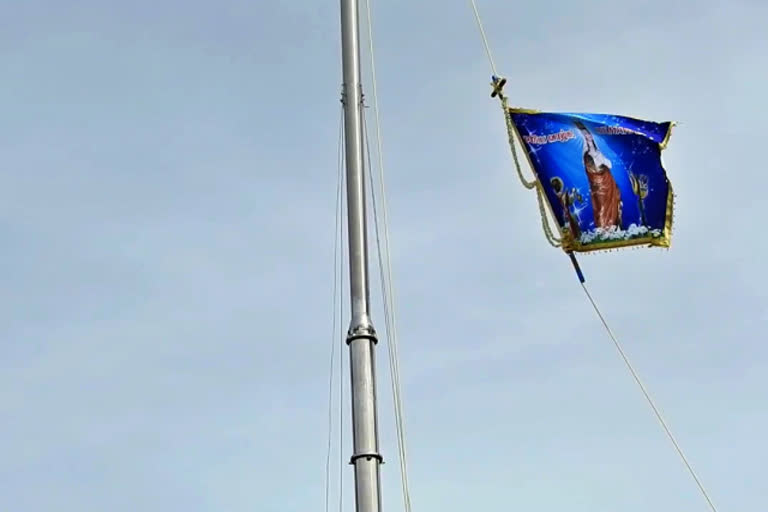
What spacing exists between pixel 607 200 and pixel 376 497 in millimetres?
8139

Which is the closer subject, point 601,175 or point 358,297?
point 358,297

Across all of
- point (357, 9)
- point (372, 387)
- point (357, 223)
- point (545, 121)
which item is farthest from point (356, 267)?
point (545, 121)

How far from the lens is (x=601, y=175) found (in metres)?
19.4

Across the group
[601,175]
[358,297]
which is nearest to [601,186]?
[601,175]

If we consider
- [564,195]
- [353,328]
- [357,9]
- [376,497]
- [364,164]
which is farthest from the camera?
[564,195]

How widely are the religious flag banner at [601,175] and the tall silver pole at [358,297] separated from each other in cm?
399

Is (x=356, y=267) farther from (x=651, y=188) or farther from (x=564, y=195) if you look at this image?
(x=651, y=188)

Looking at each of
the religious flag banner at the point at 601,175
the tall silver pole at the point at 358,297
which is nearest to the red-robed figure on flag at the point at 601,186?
the religious flag banner at the point at 601,175

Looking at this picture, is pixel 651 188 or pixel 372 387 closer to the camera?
pixel 372 387

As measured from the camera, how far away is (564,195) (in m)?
19.1

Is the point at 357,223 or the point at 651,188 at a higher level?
the point at 651,188

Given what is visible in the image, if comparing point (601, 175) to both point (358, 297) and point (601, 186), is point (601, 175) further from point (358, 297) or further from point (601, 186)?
point (358, 297)

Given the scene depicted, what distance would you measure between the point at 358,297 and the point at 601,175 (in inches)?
258

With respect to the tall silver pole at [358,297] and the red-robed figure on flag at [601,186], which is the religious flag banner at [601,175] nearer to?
the red-robed figure on flag at [601,186]
